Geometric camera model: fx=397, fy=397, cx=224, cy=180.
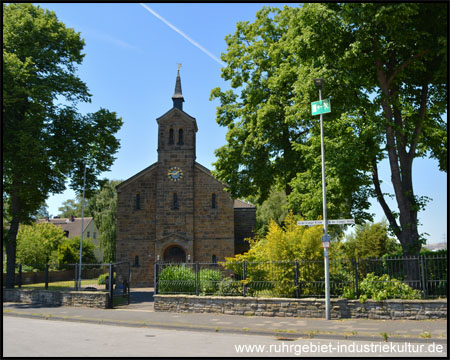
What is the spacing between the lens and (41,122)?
75.4 ft

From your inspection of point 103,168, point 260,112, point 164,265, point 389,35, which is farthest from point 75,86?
point 389,35

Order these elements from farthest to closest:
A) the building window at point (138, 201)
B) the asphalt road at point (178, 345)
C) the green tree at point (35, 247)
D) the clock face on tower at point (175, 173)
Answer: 1. the green tree at point (35, 247)
2. the building window at point (138, 201)
3. the clock face on tower at point (175, 173)
4. the asphalt road at point (178, 345)

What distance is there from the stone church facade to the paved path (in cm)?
1595

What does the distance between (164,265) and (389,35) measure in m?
12.6

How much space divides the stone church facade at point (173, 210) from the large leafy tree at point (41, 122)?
27.6 feet

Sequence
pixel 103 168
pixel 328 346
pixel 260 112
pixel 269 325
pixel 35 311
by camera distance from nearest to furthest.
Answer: pixel 328 346
pixel 269 325
pixel 35 311
pixel 260 112
pixel 103 168

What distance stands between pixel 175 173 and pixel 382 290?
2312 cm

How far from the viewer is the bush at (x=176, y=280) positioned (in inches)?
642

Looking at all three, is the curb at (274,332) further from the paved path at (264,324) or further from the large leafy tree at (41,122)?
the large leafy tree at (41,122)

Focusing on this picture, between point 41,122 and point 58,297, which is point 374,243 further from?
point 41,122

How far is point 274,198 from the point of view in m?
41.9

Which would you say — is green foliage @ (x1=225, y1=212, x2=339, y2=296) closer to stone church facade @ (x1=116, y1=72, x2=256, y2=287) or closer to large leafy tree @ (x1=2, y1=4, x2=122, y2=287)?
large leafy tree @ (x1=2, y1=4, x2=122, y2=287)

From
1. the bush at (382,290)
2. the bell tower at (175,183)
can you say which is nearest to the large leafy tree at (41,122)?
the bell tower at (175,183)

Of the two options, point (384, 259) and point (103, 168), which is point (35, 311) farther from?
point (384, 259)
